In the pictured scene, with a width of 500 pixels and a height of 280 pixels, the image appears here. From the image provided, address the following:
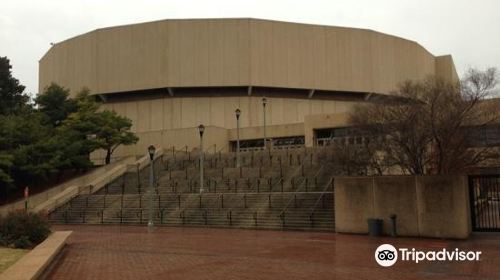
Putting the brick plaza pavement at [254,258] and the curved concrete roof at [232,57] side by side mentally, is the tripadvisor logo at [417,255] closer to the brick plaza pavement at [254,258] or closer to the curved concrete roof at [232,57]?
Result: the brick plaza pavement at [254,258]

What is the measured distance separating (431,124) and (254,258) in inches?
449

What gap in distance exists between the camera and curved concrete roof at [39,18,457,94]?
203 ft

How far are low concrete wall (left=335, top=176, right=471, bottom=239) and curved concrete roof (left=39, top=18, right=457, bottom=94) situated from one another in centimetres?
4160

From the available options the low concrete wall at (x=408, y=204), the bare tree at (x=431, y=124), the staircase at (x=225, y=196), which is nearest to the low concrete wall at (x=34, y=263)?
the staircase at (x=225, y=196)

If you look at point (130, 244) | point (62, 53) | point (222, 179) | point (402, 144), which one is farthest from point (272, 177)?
point (62, 53)

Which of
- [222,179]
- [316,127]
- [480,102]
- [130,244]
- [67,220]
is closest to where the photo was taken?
[130,244]

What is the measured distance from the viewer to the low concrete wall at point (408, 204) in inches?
744

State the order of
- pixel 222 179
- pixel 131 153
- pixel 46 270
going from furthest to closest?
1. pixel 131 153
2. pixel 222 179
3. pixel 46 270

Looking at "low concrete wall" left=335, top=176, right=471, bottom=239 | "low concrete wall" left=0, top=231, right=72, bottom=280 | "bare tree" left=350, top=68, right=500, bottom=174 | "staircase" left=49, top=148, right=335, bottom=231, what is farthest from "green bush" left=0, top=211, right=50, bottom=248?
"bare tree" left=350, top=68, right=500, bottom=174

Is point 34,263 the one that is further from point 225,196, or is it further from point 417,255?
point 225,196

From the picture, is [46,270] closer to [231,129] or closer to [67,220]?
[67,220]

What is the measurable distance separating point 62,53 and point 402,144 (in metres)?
61.1

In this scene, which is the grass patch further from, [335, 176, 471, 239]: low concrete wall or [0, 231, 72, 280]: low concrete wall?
[335, 176, 471, 239]: low concrete wall

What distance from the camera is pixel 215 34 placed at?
6241 cm
